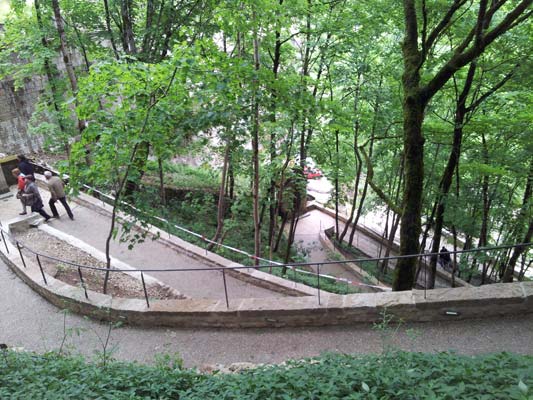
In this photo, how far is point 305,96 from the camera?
28.0 feet

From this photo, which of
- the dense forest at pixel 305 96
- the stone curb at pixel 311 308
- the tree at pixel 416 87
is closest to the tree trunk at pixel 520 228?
the dense forest at pixel 305 96

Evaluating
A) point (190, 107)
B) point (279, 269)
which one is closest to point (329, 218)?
point (279, 269)

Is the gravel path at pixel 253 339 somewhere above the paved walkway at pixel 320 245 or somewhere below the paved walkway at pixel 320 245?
above

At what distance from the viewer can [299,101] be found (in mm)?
8336

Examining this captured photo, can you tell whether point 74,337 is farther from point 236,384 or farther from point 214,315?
point 236,384

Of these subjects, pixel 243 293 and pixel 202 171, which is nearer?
pixel 243 293

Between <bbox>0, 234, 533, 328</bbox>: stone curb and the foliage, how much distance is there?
4.81ft

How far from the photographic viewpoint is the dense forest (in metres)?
6.86

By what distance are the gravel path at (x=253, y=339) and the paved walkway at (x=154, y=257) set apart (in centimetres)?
183

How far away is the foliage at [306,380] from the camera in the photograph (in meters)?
3.54

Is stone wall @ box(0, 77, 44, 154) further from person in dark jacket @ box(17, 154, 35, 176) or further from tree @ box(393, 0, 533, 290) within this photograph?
tree @ box(393, 0, 533, 290)

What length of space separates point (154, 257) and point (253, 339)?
463 centimetres

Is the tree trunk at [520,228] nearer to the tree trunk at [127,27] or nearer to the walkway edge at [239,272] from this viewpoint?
the walkway edge at [239,272]

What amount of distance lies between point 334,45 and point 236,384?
10.4 metres
